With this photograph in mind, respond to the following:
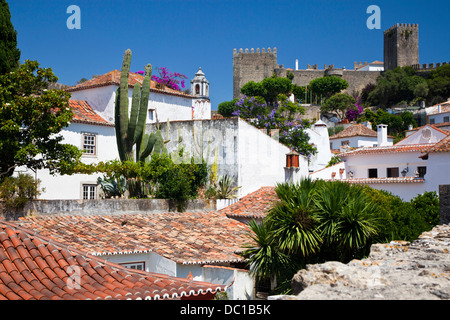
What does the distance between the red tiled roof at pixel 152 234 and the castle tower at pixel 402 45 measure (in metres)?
84.6

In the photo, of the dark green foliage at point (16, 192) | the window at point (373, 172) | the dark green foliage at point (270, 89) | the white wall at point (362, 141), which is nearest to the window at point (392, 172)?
the window at point (373, 172)

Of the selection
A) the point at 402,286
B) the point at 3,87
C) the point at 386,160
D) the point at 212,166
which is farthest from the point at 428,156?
the point at 402,286

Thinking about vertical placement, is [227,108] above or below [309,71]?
below

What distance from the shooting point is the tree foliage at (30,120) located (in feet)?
50.9

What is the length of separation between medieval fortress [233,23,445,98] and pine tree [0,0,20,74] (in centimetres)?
7347

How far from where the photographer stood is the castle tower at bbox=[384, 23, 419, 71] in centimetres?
9256

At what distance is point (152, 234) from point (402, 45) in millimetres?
89352

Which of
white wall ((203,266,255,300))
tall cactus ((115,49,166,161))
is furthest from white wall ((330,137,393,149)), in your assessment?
white wall ((203,266,255,300))

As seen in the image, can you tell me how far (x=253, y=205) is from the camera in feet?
65.9

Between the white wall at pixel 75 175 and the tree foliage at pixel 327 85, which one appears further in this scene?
the tree foliage at pixel 327 85

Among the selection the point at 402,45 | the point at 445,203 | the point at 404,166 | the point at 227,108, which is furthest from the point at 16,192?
the point at 402,45

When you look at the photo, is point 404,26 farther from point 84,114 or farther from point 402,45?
point 84,114

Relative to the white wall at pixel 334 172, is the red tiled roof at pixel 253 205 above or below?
below

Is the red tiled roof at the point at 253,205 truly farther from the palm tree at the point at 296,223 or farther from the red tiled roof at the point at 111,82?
the red tiled roof at the point at 111,82
